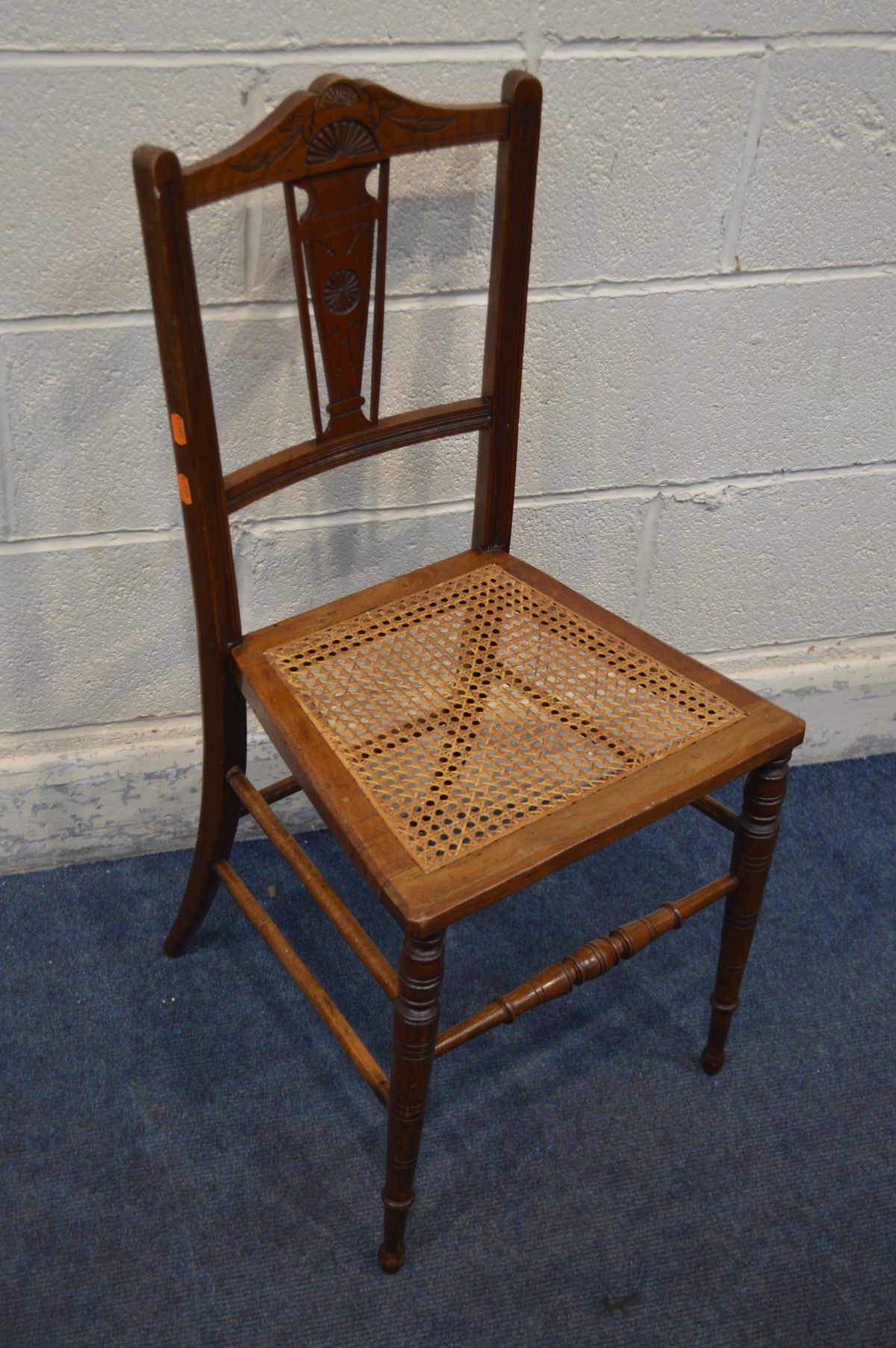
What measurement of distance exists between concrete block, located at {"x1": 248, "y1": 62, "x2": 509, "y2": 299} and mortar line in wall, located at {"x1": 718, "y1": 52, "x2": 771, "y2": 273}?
0.97 feet

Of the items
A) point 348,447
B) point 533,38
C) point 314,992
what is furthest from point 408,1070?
point 533,38

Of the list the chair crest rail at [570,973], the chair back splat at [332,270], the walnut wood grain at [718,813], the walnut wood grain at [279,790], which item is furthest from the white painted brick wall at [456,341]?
the chair crest rail at [570,973]

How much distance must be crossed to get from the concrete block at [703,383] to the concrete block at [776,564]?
0.20 ft

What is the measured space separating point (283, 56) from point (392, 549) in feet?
2.01

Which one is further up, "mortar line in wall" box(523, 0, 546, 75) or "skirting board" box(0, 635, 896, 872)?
"mortar line in wall" box(523, 0, 546, 75)

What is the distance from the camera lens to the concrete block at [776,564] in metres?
1.71

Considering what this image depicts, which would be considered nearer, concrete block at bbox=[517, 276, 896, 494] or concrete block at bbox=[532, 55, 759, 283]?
concrete block at bbox=[532, 55, 759, 283]

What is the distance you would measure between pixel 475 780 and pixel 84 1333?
0.73 m

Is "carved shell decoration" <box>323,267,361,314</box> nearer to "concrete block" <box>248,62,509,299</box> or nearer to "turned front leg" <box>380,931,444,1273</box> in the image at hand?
"concrete block" <box>248,62,509,299</box>

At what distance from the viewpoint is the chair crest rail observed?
3.98 feet

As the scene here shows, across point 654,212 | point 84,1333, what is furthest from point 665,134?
point 84,1333

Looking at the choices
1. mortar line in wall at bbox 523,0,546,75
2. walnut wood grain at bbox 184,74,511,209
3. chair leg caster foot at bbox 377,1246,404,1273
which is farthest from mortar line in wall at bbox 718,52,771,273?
chair leg caster foot at bbox 377,1246,404,1273

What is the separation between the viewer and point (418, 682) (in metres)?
1.27

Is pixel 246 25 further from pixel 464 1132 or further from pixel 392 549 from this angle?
pixel 464 1132
